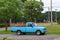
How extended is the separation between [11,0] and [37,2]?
2219cm

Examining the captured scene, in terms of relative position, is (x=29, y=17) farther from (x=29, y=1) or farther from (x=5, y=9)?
(x=5, y=9)

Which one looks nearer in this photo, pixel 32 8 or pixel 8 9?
pixel 8 9

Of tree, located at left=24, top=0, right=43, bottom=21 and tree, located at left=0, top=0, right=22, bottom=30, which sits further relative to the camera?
tree, located at left=24, top=0, right=43, bottom=21

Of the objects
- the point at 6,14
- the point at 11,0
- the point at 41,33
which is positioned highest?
the point at 11,0

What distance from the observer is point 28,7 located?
174 ft

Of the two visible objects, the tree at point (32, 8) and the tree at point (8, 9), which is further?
the tree at point (32, 8)

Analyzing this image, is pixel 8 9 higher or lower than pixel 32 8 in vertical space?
lower

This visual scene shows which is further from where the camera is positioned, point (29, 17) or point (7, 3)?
point (29, 17)

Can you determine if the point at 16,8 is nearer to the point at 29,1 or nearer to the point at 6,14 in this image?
the point at 6,14

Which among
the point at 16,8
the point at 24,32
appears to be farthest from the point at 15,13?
the point at 24,32

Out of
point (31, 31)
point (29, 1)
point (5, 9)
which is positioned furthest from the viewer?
point (29, 1)

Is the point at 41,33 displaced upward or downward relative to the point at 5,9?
downward

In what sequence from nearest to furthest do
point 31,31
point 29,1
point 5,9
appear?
point 31,31 → point 5,9 → point 29,1

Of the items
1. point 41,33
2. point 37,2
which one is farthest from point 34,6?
point 41,33
